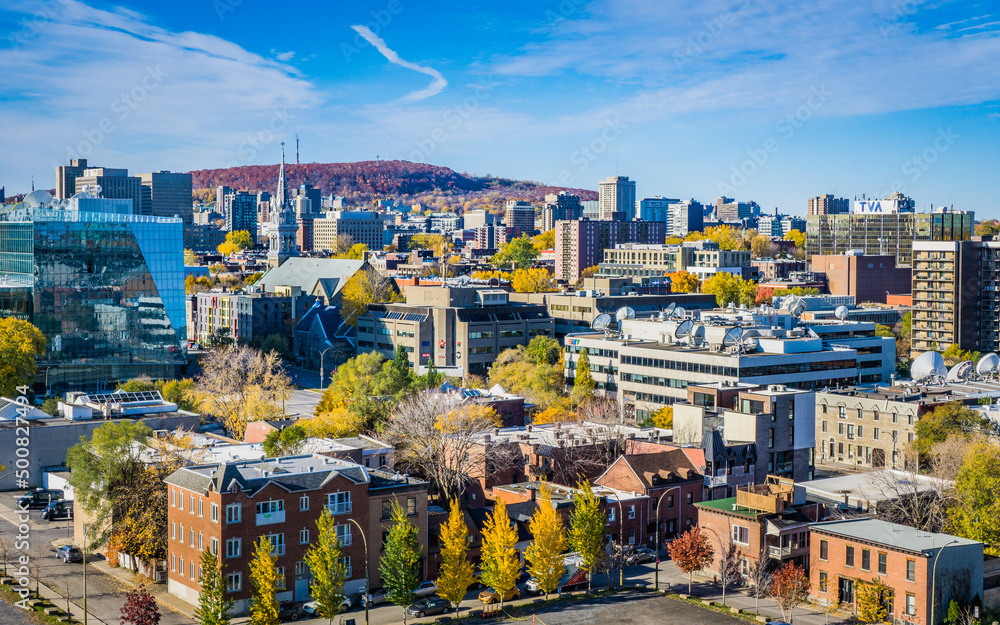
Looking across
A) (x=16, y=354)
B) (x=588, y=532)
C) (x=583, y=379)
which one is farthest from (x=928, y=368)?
(x=16, y=354)

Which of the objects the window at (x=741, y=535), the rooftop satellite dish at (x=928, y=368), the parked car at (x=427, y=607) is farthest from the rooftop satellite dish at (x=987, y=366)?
the parked car at (x=427, y=607)

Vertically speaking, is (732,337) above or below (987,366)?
above

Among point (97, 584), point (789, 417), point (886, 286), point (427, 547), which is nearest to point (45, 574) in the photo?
point (97, 584)

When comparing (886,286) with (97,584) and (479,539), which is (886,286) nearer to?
(479,539)

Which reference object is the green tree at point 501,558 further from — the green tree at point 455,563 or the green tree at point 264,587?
the green tree at point 264,587

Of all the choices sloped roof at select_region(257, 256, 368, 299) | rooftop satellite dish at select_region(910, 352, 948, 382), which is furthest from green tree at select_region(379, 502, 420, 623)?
sloped roof at select_region(257, 256, 368, 299)

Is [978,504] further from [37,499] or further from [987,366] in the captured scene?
[37,499]

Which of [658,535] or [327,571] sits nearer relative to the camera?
[327,571]
